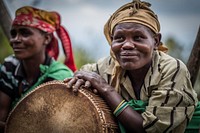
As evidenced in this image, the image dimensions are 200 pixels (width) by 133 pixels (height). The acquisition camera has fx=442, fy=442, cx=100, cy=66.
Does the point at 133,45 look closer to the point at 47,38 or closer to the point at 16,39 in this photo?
the point at 16,39

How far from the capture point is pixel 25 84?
490 centimetres

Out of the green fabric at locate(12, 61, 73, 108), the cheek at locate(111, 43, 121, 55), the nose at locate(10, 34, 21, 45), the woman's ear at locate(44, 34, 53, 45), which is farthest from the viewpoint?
the woman's ear at locate(44, 34, 53, 45)

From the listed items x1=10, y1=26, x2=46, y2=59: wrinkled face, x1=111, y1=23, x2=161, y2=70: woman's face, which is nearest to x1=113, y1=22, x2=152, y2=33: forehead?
x1=111, y1=23, x2=161, y2=70: woman's face

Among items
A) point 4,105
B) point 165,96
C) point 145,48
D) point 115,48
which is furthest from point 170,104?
point 4,105

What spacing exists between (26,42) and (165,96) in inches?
84.8

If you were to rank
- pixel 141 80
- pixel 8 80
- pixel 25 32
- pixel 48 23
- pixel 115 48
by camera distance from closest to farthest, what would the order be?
pixel 115 48
pixel 141 80
pixel 8 80
pixel 25 32
pixel 48 23

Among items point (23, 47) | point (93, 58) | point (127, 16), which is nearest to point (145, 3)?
point (127, 16)

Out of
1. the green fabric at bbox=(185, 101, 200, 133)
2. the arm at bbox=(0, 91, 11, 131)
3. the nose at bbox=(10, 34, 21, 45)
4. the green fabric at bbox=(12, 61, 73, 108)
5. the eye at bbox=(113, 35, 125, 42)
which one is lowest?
the arm at bbox=(0, 91, 11, 131)

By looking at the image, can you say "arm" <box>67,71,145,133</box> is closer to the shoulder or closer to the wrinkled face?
the shoulder

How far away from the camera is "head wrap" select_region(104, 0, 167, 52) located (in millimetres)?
3471

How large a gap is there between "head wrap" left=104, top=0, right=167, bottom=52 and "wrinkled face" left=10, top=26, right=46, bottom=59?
151 centimetres

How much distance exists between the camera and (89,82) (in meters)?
3.43

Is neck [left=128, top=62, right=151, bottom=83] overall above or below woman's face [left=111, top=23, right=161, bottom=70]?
below

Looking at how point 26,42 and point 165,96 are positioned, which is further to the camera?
point 26,42
